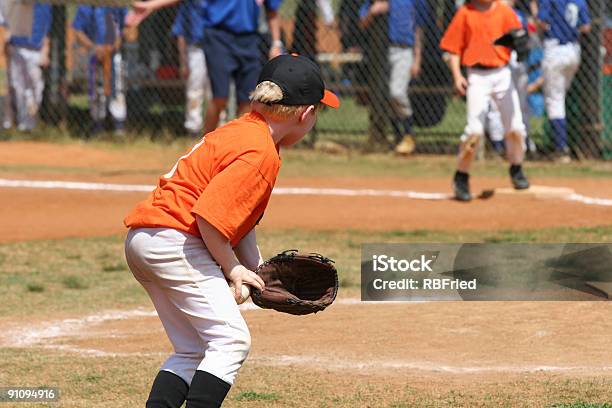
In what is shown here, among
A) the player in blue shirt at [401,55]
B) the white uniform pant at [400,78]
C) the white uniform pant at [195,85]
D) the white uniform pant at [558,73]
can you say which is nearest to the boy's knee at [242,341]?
the white uniform pant at [558,73]

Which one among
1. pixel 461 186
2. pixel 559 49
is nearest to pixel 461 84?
pixel 461 186

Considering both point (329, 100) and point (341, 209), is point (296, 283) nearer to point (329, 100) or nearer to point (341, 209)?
point (329, 100)

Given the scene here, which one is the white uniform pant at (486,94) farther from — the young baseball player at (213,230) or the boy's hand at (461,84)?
the young baseball player at (213,230)

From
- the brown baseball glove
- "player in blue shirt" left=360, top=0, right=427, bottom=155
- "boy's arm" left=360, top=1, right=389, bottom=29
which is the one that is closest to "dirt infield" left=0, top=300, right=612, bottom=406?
the brown baseball glove

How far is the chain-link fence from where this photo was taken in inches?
582

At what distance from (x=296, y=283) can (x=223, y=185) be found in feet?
2.11

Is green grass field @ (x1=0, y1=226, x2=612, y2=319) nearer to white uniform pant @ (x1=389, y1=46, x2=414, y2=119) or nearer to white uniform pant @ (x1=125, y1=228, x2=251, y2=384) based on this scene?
white uniform pant @ (x1=125, y1=228, x2=251, y2=384)

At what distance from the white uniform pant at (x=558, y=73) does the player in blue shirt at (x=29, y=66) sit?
6777mm

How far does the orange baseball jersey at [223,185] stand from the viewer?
4.30 meters

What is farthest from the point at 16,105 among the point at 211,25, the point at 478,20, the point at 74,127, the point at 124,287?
the point at 124,287

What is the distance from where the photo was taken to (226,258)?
441cm

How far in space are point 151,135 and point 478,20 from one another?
22.7ft

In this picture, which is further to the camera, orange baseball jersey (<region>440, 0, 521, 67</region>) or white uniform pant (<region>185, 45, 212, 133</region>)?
white uniform pant (<region>185, 45, 212, 133</region>)

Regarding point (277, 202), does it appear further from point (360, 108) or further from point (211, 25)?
point (360, 108)
